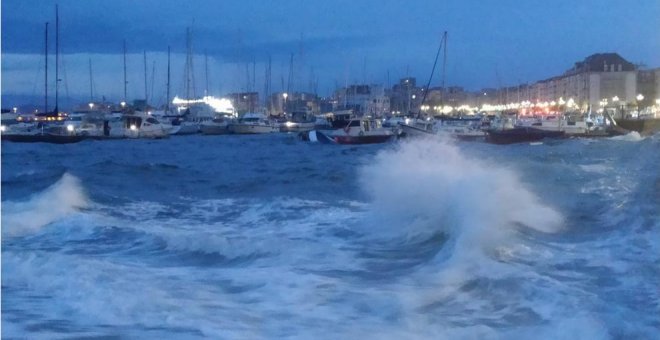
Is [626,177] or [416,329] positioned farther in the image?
[626,177]

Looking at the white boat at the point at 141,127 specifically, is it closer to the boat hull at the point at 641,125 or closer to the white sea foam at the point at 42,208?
the boat hull at the point at 641,125

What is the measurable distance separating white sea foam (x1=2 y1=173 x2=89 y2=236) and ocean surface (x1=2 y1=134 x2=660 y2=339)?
0.06m

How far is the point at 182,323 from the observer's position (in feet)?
25.1

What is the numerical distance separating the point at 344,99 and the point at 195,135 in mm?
40818

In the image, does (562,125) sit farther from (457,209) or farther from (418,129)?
(457,209)

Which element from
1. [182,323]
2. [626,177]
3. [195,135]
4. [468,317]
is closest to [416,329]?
[468,317]

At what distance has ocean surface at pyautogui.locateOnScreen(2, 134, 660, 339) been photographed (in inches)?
299

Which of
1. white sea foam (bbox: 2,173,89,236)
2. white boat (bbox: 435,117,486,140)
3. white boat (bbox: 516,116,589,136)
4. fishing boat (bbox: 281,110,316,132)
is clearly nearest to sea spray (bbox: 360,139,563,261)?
white sea foam (bbox: 2,173,89,236)

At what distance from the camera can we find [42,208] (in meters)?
16.5

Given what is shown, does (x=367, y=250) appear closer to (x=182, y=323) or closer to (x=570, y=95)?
(x=182, y=323)

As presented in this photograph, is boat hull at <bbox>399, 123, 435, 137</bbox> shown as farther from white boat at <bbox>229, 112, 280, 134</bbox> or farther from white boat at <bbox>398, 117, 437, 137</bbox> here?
white boat at <bbox>229, 112, 280, 134</bbox>

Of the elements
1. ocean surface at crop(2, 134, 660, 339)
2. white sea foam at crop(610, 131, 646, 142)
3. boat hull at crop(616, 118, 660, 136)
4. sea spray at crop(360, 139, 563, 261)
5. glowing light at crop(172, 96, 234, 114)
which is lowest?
ocean surface at crop(2, 134, 660, 339)

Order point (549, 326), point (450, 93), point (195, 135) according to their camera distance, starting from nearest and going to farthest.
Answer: point (549, 326) < point (195, 135) < point (450, 93)

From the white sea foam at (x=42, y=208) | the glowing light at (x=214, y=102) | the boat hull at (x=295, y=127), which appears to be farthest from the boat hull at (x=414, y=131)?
the glowing light at (x=214, y=102)
